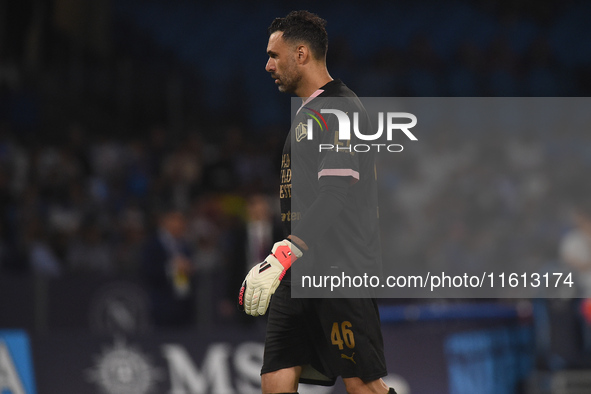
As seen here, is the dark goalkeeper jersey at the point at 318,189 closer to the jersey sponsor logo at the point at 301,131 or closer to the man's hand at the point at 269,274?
the jersey sponsor logo at the point at 301,131

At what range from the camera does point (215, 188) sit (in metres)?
10.6

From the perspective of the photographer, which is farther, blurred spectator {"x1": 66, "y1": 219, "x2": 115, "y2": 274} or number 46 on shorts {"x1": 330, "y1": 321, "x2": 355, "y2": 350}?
blurred spectator {"x1": 66, "y1": 219, "x2": 115, "y2": 274}

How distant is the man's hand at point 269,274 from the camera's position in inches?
130

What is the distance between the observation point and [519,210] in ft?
28.8

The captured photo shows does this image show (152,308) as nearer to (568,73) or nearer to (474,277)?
(474,277)

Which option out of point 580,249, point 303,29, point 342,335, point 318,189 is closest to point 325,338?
point 342,335

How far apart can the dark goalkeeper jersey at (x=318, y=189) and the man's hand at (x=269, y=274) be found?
0.14m

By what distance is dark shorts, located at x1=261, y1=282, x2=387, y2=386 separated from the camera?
346 centimetres

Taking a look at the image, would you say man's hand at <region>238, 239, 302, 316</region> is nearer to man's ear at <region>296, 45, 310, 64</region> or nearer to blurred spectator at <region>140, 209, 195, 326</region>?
man's ear at <region>296, 45, 310, 64</region>

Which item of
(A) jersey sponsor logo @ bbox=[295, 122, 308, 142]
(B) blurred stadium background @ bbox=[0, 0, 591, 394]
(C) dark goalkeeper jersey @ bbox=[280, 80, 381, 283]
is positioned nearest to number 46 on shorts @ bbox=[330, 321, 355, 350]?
(C) dark goalkeeper jersey @ bbox=[280, 80, 381, 283]

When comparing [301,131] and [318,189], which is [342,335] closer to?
[318,189]

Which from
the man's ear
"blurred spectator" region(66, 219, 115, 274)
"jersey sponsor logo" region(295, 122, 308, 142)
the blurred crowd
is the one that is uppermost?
the blurred crowd

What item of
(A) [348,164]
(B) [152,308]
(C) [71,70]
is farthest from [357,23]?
(A) [348,164]

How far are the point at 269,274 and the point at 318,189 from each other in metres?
0.44
